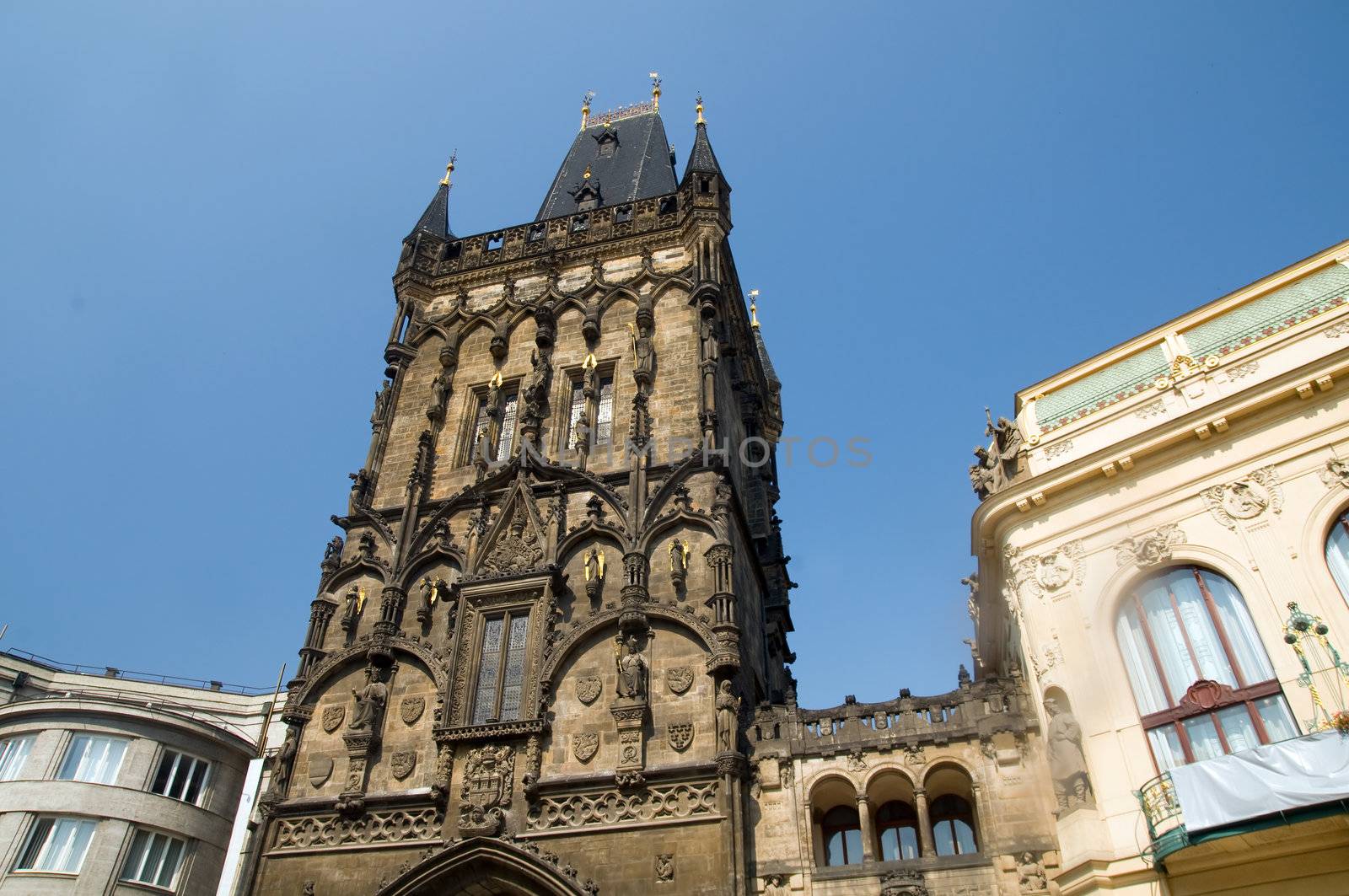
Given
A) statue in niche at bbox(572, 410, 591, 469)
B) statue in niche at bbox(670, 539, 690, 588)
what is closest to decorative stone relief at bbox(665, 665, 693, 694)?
statue in niche at bbox(670, 539, 690, 588)

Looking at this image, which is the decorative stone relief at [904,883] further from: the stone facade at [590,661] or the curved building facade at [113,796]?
the curved building facade at [113,796]

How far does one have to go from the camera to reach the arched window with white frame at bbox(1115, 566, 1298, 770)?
13477 mm

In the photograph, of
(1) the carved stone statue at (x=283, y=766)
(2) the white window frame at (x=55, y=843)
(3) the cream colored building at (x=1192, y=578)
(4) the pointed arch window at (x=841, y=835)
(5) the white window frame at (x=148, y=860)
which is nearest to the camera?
(3) the cream colored building at (x=1192, y=578)

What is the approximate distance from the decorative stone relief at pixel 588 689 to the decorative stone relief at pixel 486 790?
1632 millimetres

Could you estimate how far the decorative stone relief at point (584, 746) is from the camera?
18.4 m

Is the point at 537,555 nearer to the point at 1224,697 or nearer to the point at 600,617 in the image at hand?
the point at 600,617

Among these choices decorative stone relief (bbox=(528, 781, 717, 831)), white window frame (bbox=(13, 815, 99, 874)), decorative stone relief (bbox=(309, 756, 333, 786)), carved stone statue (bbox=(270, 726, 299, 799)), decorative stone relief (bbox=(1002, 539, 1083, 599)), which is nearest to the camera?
decorative stone relief (bbox=(1002, 539, 1083, 599))

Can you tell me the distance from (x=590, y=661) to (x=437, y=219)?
1755 centimetres

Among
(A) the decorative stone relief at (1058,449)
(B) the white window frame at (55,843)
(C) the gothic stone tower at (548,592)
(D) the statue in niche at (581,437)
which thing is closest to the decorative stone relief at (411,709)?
(C) the gothic stone tower at (548,592)

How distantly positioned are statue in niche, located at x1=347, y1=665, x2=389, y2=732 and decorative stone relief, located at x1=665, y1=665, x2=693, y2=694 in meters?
5.93

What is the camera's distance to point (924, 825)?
1653cm

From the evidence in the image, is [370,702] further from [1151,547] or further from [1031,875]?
[1151,547]

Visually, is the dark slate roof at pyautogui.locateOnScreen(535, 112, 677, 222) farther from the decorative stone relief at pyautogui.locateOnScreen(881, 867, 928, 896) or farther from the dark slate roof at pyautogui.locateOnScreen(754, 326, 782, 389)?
the decorative stone relief at pyautogui.locateOnScreen(881, 867, 928, 896)

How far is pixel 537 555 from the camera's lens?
21.4 meters
